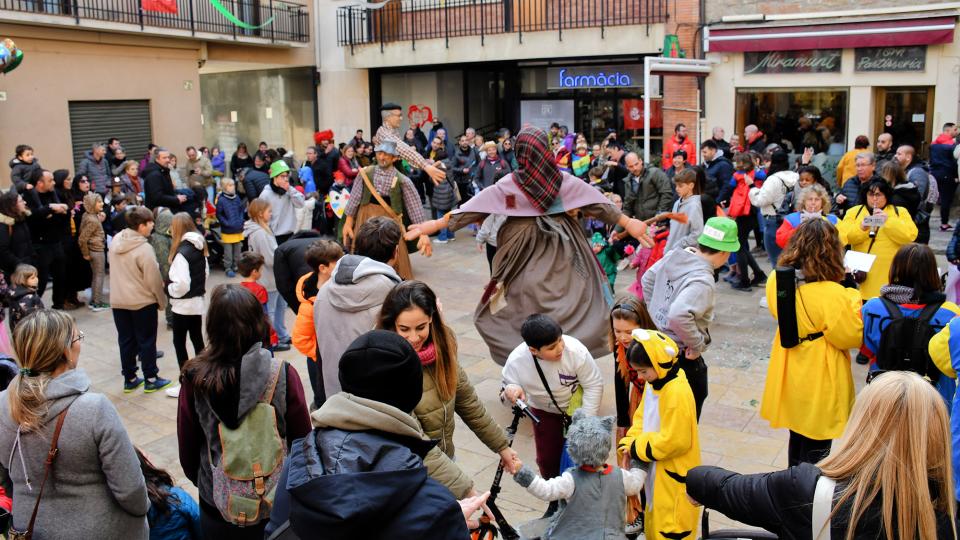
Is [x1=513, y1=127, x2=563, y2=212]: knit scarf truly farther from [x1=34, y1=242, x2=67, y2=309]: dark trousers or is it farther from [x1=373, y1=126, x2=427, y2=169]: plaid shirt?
[x1=34, y1=242, x2=67, y2=309]: dark trousers

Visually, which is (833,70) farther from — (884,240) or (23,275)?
(23,275)

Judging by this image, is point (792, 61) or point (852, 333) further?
point (792, 61)

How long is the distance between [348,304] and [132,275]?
3.39 metres

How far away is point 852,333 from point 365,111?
61.9ft

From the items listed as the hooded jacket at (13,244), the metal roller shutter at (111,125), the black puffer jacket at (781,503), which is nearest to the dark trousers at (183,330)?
the hooded jacket at (13,244)

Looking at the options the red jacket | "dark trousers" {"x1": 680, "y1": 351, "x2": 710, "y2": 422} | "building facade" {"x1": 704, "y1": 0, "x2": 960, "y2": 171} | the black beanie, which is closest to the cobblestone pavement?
"dark trousers" {"x1": 680, "y1": 351, "x2": 710, "y2": 422}

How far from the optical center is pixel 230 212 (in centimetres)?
1105

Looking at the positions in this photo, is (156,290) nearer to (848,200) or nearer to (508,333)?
(508,333)

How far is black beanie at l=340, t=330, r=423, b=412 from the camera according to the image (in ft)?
7.80

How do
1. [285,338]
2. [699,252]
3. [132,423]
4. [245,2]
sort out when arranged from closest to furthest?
[699,252] < [132,423] < [285,338] < [245,2]

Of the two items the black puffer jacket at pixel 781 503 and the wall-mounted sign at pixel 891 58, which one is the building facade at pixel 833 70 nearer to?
the wall-mounted sign at pixel 891 58

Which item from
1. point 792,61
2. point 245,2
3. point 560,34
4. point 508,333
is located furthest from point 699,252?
point 245,2

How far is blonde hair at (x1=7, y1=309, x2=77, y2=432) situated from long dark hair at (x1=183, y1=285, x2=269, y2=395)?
468 millimetres

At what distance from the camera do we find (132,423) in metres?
6.66
